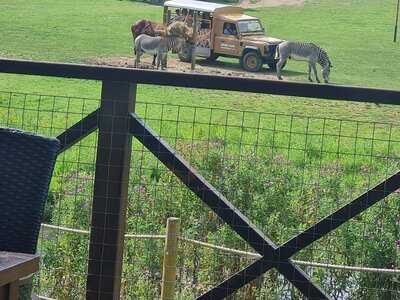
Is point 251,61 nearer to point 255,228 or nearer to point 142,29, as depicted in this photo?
point 142,29

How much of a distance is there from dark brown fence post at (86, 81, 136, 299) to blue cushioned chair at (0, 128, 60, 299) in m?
0.83

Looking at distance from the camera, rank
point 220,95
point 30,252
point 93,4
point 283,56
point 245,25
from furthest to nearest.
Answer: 1. point 93,4
2. point 245,25
3. point 283,56
4. point 220,95
5. point 30,252

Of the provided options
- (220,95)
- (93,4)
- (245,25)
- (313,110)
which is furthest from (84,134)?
(93,4)

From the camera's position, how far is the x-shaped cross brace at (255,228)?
3.91 meters

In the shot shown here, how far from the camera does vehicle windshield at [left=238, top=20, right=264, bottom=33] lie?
2960 centimetres

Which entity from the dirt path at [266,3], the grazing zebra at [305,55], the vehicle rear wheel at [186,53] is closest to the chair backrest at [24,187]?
the grazing zebra at [305,55]

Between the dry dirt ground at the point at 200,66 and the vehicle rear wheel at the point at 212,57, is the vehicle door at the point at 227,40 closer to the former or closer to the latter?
the vehicle rear wheel at the point at 212,57

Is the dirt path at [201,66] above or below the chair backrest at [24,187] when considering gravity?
below

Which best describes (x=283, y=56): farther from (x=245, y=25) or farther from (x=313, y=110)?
(x=313, y=110)

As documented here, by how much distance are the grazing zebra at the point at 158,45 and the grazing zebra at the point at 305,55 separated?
285cm

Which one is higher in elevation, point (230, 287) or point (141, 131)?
point (141, 131)

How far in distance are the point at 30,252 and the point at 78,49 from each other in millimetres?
24478

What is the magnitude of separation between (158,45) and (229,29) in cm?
221

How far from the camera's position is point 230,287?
4059 millimetres
